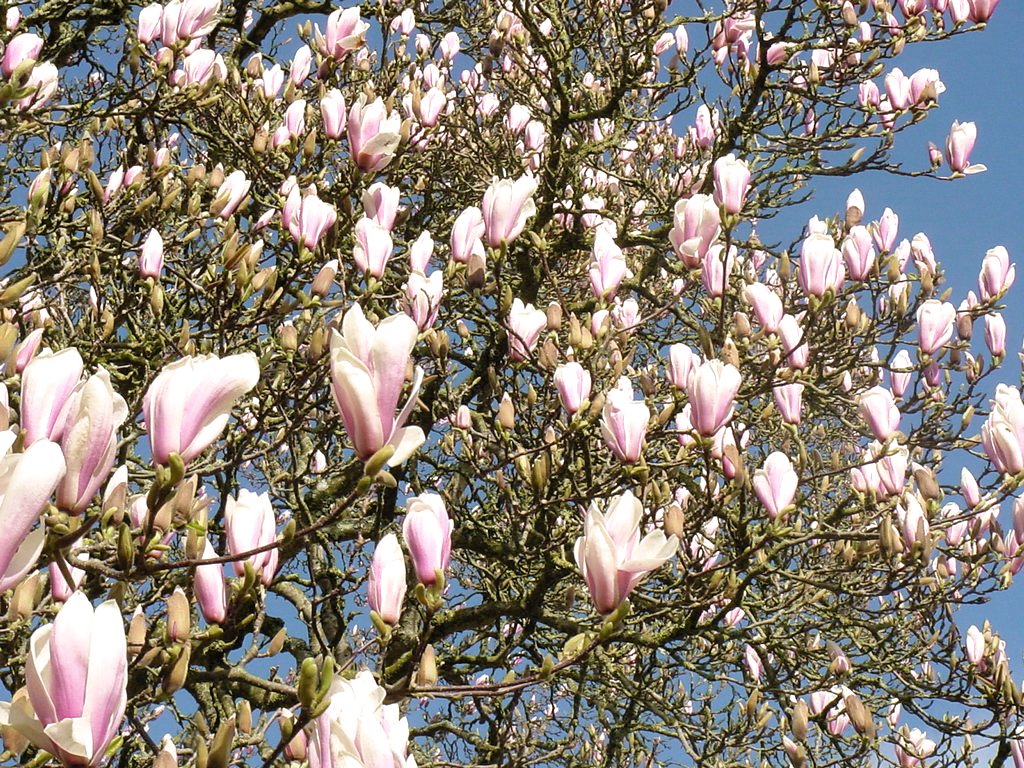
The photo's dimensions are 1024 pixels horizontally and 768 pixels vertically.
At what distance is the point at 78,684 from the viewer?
1140 mm

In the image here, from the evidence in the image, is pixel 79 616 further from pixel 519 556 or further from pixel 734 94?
pixel 734 94

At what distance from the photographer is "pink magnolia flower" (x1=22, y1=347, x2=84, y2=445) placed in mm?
1490

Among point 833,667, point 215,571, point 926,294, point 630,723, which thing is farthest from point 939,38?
point 215,571

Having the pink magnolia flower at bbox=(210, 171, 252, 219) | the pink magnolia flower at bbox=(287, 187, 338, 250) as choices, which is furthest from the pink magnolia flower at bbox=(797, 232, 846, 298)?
the pink magnolia flower at bbox=(210, 171, 252, 219)

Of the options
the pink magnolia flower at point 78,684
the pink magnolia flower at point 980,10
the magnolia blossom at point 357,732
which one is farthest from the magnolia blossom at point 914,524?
the pink magnolia flower at point 980,10

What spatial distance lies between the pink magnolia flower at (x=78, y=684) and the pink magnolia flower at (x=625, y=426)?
1.88 metres

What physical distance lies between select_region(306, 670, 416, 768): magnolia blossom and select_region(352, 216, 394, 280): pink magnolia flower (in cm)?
189

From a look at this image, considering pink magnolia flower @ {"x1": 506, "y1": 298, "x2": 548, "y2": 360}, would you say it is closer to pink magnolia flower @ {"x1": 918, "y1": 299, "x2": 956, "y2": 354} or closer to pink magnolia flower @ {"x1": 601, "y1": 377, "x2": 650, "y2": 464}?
pink magnolia flower @ {"x1": 601, "y1": 377, "x2": 650, "y2": 464}

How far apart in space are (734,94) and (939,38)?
106cm

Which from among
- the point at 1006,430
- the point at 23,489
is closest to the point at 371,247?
the point at 1006,430

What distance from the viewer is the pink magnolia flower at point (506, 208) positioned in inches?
128

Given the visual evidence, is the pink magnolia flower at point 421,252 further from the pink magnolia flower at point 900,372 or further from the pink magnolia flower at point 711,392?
the pink magnolia flower at point 900,372

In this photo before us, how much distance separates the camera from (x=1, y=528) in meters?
1.12

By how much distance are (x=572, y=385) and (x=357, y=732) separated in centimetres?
196
